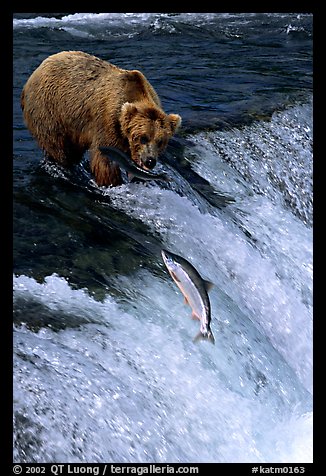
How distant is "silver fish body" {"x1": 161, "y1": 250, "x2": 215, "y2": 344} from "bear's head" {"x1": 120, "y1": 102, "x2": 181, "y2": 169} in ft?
4.31

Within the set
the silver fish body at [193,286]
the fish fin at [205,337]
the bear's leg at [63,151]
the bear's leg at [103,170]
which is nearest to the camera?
the silver fish body at [193,286]

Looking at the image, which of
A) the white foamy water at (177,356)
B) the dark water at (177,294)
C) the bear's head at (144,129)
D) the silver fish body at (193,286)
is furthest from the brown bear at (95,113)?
the silver fish body at (193,286)

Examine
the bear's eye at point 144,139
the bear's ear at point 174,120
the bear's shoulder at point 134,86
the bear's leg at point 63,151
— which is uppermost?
the bear's shoulder at point 134,86

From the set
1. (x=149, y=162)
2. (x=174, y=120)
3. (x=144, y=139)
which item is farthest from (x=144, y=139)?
(x=174, y=120)

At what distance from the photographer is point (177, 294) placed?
4.96m

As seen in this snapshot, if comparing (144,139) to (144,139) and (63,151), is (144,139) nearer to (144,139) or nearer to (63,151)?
(144,139)

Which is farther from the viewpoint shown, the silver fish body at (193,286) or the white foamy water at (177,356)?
the silver fish body at (193,286)

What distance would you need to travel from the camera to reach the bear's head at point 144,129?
558 cm

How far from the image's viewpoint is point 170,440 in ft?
13.7

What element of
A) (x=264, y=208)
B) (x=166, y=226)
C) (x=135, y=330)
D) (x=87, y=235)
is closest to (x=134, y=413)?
(x=135, y=330)

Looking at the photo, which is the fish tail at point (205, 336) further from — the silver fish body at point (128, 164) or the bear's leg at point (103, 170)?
the bear's leg at point (103, 170)

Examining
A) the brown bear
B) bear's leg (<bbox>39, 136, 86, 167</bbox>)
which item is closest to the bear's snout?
the brown bear

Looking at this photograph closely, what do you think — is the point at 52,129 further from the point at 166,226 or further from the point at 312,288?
the point at 312,288
